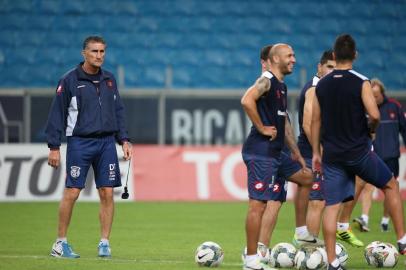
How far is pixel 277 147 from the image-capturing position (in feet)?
32.4

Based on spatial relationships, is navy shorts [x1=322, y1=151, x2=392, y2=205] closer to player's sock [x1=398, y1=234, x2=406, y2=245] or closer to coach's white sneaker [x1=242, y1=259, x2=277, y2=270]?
player's sock [x1=398, y1=234, x2=406, y2=245]

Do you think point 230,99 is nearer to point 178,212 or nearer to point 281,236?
point 178,212

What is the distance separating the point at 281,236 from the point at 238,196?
685cm

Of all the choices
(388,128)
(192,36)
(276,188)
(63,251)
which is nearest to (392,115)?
(388,128)

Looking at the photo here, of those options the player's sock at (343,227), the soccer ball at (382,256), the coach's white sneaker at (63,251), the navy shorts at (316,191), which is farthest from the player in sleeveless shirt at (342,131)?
the player's sock at (343,227)

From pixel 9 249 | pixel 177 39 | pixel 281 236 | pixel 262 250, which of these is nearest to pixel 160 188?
pixel 177 39

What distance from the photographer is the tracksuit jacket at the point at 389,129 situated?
15.2 meters

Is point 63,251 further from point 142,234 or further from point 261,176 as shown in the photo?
point 142,234

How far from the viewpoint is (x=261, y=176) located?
31.9 ft

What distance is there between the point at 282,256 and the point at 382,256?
101 cm

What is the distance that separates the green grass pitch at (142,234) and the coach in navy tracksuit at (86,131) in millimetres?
612

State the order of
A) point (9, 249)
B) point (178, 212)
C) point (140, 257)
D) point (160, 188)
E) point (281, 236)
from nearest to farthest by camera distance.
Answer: point (140, 257), point (9, 249), point (281, 236), point (178, 212), point (160, 188)

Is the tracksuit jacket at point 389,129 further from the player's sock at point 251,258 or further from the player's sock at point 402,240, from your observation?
the player's sock at point 251,258

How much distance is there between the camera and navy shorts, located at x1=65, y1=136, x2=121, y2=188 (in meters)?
11.1
